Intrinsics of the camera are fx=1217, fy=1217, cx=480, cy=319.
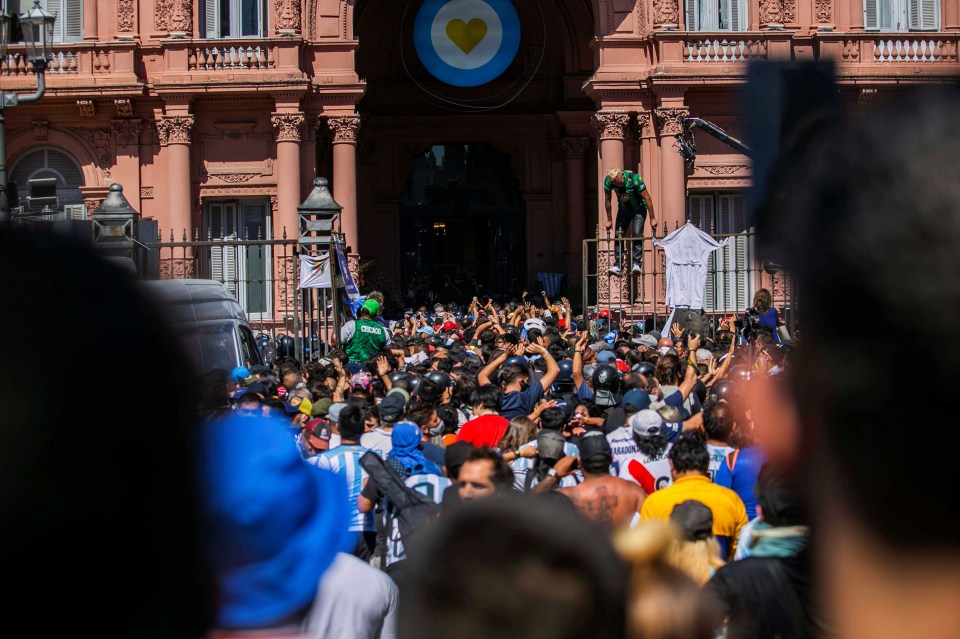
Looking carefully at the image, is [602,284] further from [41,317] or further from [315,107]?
[41,317]

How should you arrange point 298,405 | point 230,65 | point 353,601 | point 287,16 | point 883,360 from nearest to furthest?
1. point 883,360
2. point 353,601
3. point 298,405
4. point 287,16
5. point 230,65

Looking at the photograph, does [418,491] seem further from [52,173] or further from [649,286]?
[52,173]

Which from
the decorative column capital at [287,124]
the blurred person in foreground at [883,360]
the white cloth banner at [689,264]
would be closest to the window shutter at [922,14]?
the white cloth banner at [689,264]

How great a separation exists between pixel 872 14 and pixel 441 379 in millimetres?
20145

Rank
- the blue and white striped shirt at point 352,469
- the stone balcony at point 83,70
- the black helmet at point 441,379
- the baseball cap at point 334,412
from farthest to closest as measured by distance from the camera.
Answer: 1. the stone balcony at point 83,70
2. the black helmet at point 441,379
3. the baseball cap at point 334,412
4. the blue and white striped shirt at point 352,469

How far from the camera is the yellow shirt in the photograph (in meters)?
5.80

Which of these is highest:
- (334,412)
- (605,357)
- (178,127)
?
(178,127)

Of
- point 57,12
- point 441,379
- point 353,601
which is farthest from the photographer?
point 57,12

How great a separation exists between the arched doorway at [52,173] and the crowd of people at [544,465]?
12.2 m

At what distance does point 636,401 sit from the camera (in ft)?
31.1

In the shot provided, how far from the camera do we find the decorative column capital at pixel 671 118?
25.8 meters

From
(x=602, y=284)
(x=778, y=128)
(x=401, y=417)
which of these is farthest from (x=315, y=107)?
(x=778, y=128)

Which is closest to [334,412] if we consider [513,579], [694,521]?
[694,521]

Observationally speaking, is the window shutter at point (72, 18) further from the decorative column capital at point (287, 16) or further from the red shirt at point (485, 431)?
the red shirt at point (485, 431)
